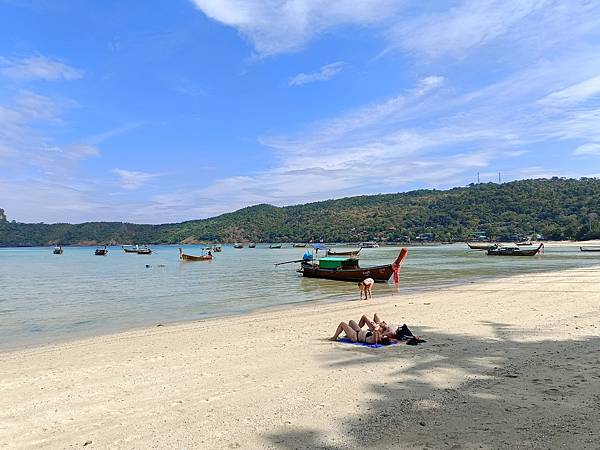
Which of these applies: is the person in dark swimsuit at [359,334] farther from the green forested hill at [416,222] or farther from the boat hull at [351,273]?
the green forested hill at [416,222]

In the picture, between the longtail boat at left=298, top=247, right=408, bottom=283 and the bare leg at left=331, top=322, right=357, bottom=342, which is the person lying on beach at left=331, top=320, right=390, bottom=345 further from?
the longtail boat at left=298, top=247, right=408, bottom=283

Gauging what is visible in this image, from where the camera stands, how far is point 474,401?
5320 mm

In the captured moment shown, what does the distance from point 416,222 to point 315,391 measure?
150753mm

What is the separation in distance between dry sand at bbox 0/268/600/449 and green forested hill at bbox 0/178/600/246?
110 metres

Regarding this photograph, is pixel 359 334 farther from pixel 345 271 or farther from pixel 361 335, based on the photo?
pixel 345 271

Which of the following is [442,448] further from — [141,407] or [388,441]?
[141,407]

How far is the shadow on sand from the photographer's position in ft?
14.2

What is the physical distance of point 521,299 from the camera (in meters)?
15.3

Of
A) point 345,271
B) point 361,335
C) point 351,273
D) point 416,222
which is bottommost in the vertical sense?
point 351,273

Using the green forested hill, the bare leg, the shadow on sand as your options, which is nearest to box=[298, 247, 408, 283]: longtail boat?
the bare leg

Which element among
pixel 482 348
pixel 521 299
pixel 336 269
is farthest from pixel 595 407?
pixel 336 269

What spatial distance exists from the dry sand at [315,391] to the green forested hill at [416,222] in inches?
4347

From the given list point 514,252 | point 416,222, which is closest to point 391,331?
point 514,252

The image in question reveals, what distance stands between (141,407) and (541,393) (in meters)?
4.89
